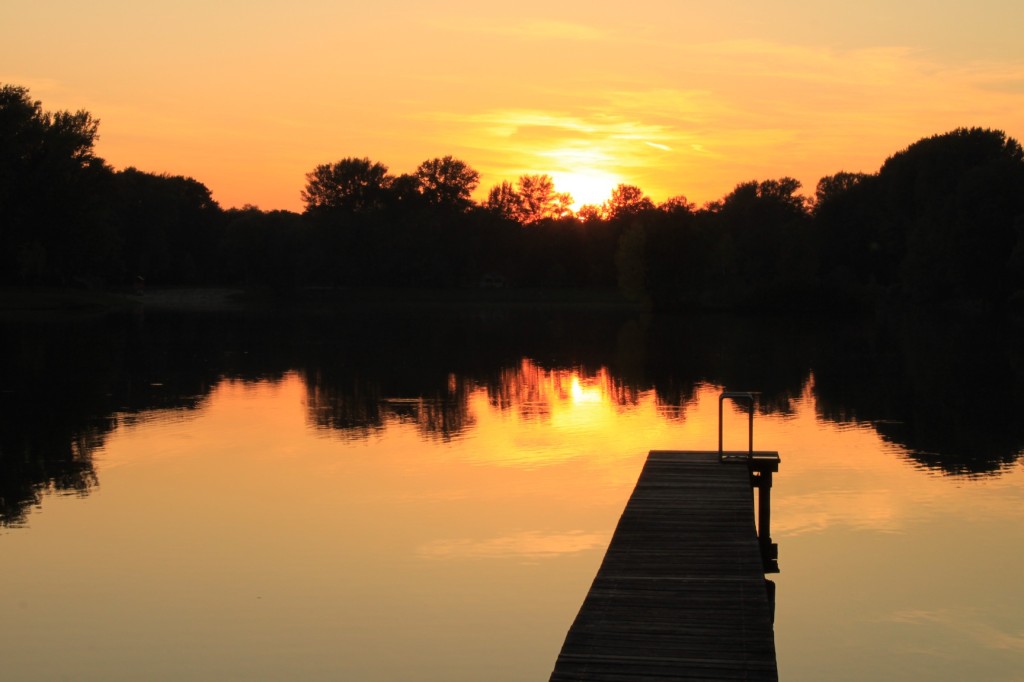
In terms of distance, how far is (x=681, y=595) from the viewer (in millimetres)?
9938

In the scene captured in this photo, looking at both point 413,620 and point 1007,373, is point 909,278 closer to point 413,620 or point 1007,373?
point 1007,373

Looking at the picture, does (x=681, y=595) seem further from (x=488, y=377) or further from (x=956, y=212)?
(x=956, y=212)

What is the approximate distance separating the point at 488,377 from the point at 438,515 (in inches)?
796

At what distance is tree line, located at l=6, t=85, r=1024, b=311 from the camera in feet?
288

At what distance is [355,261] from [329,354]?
9267 centimetres

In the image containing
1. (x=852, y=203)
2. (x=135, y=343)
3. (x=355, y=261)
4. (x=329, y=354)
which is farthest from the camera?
(x=355, y=261)

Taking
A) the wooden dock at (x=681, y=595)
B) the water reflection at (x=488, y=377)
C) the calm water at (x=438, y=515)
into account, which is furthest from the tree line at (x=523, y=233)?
the wooden dock at (x=681, y=595)

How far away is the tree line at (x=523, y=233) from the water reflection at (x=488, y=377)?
2607cm

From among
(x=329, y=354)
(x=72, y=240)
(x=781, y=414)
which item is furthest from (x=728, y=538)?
(x=72, y=240)

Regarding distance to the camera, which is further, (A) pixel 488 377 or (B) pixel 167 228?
(B) pixel 167 228

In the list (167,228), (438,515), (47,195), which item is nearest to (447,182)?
(167,228)

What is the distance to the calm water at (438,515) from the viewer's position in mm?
10922

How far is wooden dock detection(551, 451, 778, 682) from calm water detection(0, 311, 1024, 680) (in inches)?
37.8

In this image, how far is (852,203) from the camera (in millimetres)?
116938
